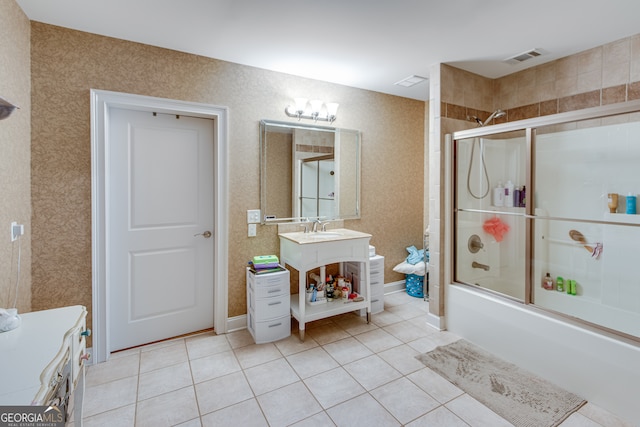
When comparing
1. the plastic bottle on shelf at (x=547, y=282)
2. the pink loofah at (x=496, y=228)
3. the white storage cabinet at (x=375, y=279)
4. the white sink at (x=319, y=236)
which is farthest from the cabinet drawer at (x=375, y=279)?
the plastic bottle on shelf at (x=547, y=282)

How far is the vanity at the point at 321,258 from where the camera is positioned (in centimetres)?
264

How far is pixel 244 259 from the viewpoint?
285 centimetres

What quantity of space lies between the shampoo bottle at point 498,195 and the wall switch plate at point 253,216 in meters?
2.19

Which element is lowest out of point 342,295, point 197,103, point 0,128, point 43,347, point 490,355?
point 490,355

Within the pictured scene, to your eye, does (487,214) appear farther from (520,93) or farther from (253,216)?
(253,216)

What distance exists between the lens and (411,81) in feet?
10.4

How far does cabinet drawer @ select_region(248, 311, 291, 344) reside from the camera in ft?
8.56

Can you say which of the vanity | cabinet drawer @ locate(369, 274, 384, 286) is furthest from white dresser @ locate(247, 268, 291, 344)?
cabinet drawer @ locate(369, 274, 384, 286)

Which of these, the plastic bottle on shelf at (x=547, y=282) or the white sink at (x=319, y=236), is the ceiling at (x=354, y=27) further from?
the plastic bottle on shelf at (x=547, y=282)

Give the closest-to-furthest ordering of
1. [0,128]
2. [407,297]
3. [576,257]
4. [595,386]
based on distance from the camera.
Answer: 1. [0,128]
2. [595,386]
3. [576,257]
4. [407,297]

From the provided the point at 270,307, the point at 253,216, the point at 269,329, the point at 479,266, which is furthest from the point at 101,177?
the point at 479,266

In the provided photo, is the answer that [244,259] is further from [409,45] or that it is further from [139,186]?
[409,45]

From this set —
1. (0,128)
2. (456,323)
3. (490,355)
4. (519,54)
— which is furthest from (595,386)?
(0,128)

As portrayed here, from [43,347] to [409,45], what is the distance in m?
2.83
